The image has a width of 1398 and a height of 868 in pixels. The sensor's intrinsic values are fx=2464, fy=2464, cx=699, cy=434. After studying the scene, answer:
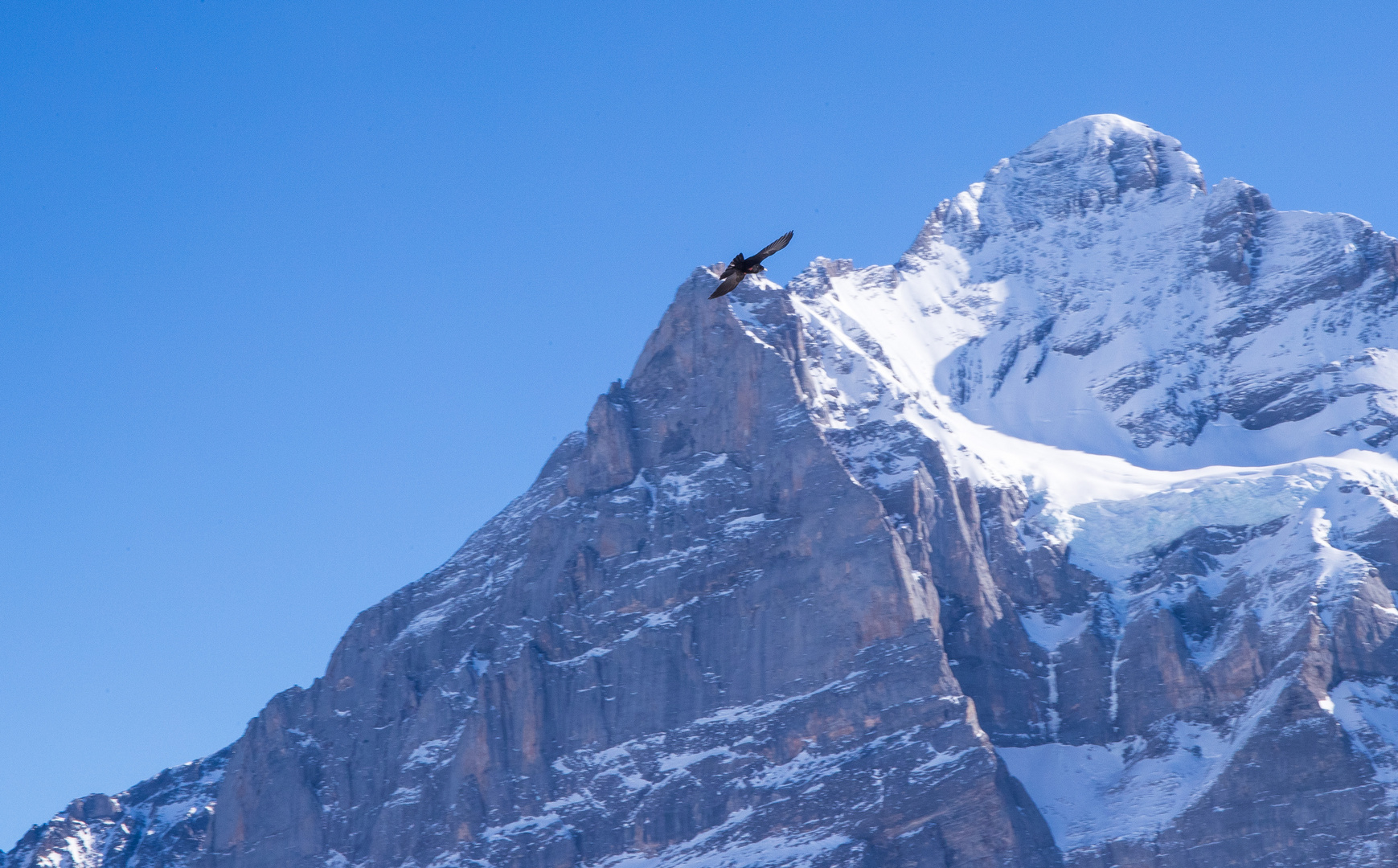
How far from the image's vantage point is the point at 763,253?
8250 cm
